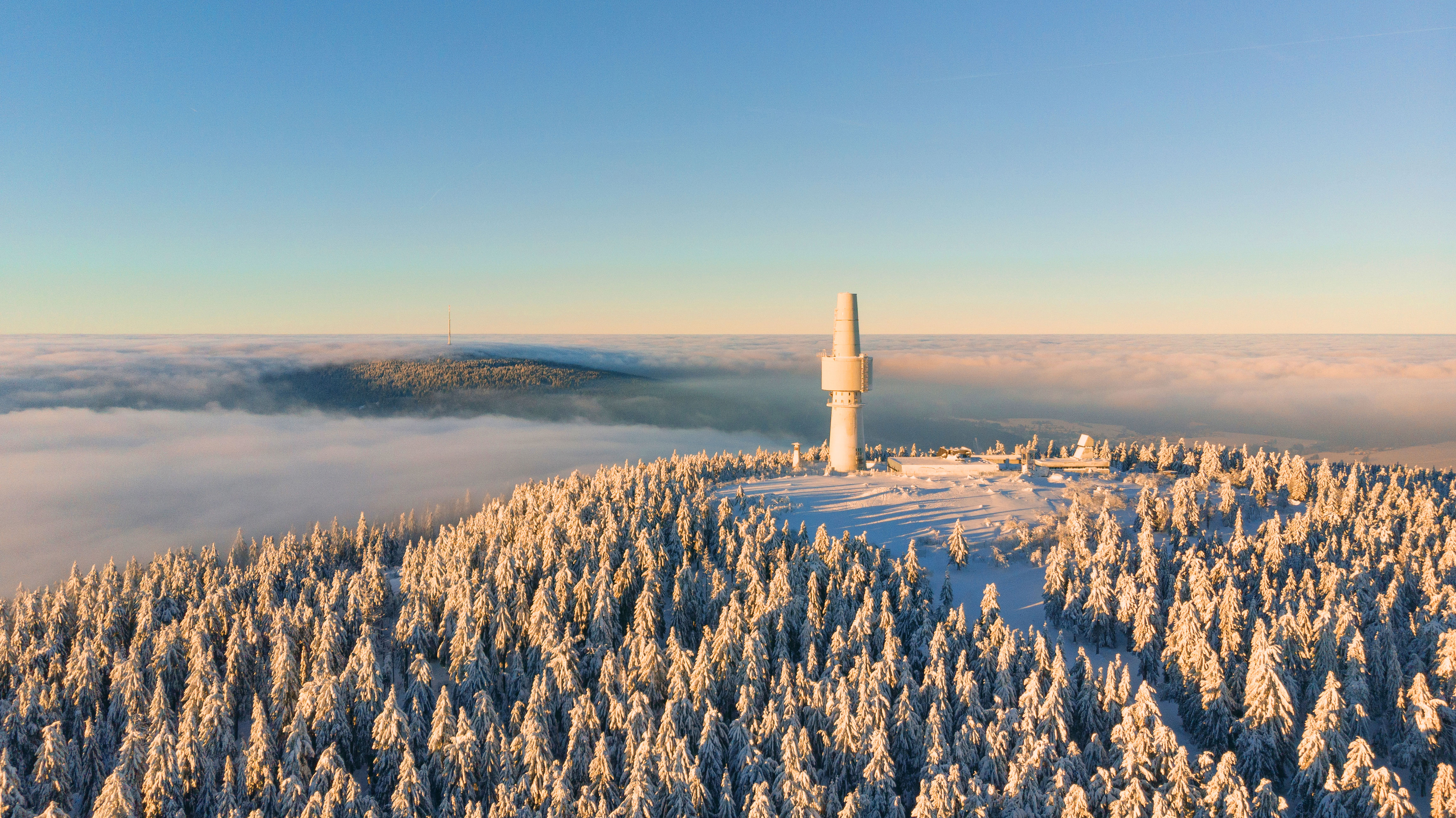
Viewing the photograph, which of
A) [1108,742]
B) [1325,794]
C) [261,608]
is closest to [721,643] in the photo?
[1108,742]

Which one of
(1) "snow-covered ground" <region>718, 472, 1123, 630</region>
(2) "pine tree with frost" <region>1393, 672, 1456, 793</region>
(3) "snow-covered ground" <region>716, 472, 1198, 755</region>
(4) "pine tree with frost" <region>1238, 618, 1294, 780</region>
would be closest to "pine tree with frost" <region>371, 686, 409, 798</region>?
(3) "snow-covered ground" <region>716, 472, 1198, 755</region>

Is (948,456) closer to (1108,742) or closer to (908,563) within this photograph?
(908,563)

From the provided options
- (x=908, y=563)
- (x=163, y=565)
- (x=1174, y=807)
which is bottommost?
(x=163, y=565)

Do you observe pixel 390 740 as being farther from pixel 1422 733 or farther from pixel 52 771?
pixel 1422 733

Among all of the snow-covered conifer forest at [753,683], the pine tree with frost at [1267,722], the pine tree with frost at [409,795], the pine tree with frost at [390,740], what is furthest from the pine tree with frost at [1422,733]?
the pine tree with frost at [390,740]

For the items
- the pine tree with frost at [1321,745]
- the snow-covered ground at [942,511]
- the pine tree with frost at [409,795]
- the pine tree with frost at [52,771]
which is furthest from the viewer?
the snow-covered ground at [942,511]

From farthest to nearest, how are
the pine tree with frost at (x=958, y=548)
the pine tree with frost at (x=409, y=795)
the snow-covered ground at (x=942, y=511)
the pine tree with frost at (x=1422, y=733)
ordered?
the pine tree with frost at (x=958, y=548)
the snow-covered ground at (x=942, y=511)
the pine tree with frost at (x=1422, y=733)
the pine tree with frost at (x=409, y=795)

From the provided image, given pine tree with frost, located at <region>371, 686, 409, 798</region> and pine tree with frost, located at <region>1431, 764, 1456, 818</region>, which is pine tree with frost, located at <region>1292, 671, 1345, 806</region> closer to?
pine tree with frost, located at <region>1431, 764, 1456, 818</region>

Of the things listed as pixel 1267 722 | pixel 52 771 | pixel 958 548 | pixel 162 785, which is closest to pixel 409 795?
pixel 162 785

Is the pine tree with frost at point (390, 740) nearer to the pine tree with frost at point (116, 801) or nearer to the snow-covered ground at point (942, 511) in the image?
the pine tree with frost at point (116, 801)
